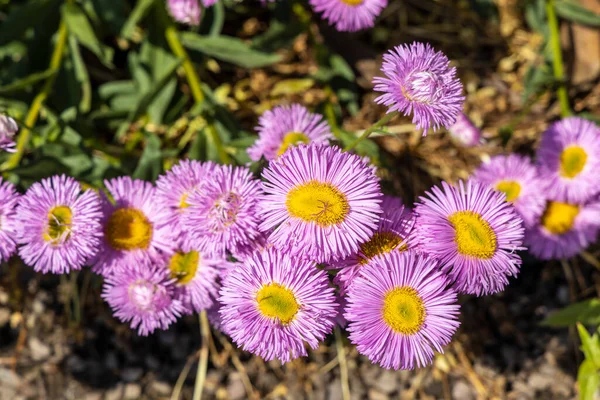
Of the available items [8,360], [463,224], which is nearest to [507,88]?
[463,224]

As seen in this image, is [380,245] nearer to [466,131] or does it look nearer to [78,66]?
[466,131]

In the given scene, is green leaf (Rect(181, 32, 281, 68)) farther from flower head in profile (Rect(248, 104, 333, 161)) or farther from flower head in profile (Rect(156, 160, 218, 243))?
flower head in profile (Rect(156, 160, 218, 243))

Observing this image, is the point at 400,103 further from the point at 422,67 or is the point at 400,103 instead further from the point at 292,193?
the point at 292,193

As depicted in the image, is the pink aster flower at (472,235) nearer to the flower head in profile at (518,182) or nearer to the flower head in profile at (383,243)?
the flower head in profile at (383,243)

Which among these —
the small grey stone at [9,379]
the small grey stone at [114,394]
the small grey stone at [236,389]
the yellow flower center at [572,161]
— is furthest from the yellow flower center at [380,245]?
the small grey stone at [9,379]

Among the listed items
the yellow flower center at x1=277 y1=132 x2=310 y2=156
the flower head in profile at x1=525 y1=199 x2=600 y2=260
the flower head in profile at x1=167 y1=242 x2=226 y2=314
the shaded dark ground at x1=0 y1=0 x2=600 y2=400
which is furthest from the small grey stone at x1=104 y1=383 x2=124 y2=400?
the flower head in profile at x1=525 y1=199 x2=600 y2=260

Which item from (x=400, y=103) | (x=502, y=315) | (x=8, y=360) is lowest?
(x=8, y=360)

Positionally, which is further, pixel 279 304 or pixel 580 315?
pixel 580 315

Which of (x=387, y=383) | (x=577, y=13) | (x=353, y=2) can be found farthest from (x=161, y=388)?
(x=577, y=13)
